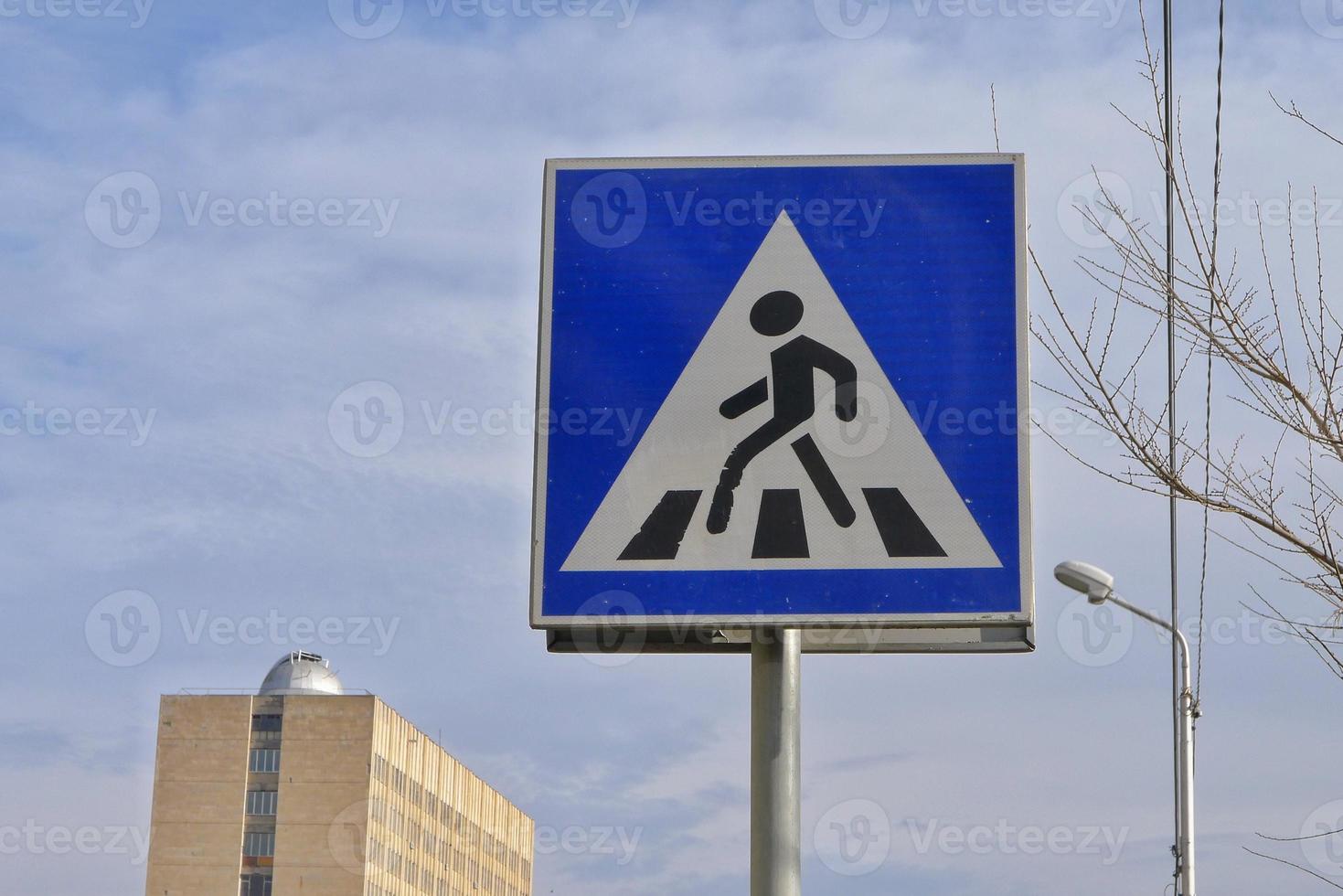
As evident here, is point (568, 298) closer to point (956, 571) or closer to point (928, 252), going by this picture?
point (928, 252)

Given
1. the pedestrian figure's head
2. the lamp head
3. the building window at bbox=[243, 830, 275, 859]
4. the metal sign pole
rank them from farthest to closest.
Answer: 1. the building window at bbox=[243, 830, 275, 859]
2. the lamp head
3. the pedestrian figure's head
4. the metal sign pole

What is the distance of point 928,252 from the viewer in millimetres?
3377

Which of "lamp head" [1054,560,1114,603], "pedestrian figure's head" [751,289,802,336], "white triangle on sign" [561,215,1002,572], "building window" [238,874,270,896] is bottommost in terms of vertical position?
"white triangle on sign" [561,215,1002,572]

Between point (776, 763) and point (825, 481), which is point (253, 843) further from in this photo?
point (825, 481)

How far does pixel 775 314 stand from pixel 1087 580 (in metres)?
8.30

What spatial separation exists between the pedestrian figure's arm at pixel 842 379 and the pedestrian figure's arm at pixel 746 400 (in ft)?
0.37

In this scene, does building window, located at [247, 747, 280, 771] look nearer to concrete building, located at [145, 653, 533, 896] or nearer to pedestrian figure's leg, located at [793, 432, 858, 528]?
concrete building, located at [145, 653, 533, 896]

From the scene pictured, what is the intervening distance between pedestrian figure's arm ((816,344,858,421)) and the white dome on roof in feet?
287

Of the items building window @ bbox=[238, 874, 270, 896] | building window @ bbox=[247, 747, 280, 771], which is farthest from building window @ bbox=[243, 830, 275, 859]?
building window @ bbox=[247, 747, 280, 771]

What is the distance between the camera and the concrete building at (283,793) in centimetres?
8631

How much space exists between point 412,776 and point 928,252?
300 ft

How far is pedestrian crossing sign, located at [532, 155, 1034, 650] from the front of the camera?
3.22 meters

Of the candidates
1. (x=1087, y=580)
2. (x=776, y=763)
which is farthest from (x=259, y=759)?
(x=776, y=763)

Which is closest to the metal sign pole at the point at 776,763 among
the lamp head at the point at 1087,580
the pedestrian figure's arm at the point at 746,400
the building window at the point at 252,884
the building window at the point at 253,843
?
the pedestrian figure's arm at the point at 746,400
